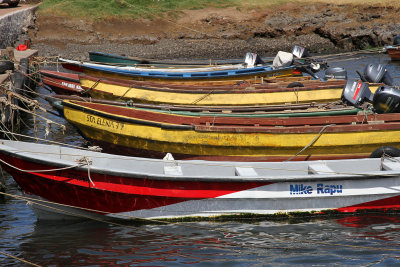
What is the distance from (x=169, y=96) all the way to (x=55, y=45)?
25.9 m

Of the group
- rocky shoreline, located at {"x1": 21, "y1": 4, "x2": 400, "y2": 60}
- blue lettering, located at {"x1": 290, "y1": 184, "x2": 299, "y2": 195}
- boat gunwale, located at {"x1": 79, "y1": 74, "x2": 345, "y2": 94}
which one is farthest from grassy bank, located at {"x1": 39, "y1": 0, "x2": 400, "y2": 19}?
blue lettering, located at {"x1": 290, "y1": 184, "x2": 299, "y2": 195}

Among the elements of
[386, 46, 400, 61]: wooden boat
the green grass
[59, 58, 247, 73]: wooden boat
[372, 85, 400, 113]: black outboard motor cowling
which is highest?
the green grass

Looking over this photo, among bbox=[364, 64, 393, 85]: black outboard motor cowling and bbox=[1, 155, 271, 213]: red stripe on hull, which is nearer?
bbox=[1, 155, 271, 213]: red stripe on hull

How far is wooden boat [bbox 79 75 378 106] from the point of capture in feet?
53.4

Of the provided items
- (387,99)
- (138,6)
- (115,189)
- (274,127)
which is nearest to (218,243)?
(115,189)

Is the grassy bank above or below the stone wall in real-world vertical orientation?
above

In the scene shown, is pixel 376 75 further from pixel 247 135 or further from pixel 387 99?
pixel 247 135

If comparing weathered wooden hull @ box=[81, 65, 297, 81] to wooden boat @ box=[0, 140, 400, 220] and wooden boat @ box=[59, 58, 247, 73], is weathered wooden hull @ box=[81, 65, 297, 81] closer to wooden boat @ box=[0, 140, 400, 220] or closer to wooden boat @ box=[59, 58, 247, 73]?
wooden boat @ box=[59, 58, 247, 73]

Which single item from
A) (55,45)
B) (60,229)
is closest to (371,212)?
(60,229)

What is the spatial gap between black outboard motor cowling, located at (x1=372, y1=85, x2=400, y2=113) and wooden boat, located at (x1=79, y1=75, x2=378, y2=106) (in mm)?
3420

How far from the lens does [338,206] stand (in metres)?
10.2

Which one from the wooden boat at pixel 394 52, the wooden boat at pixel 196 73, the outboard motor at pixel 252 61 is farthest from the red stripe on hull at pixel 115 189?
the wooden boat at pixel 394 52

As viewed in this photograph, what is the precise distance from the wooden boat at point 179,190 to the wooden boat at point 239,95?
5.94m

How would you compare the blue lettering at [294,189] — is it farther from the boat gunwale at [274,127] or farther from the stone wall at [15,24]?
the stone wall at [15,24]
